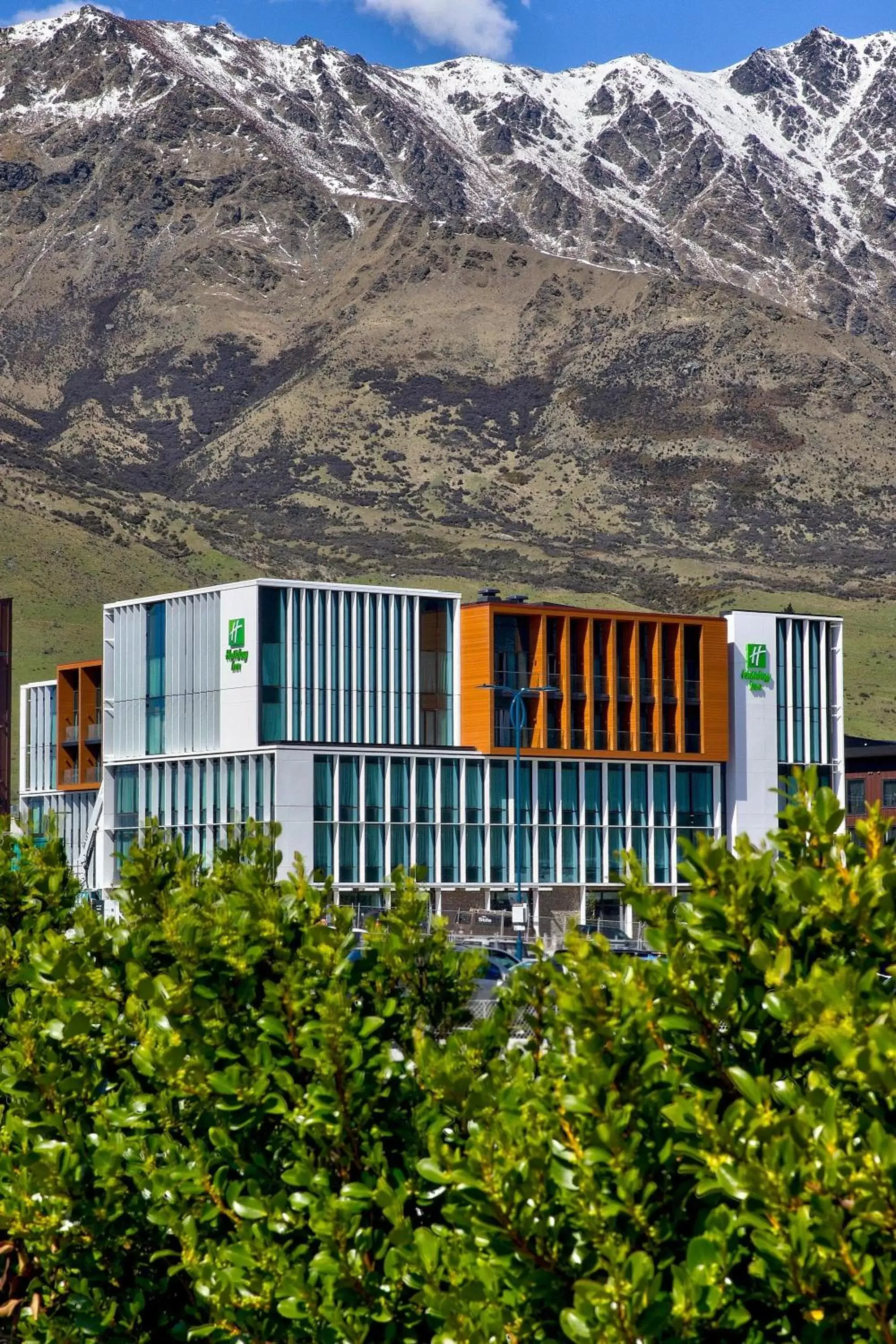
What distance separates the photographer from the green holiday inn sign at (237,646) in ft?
247

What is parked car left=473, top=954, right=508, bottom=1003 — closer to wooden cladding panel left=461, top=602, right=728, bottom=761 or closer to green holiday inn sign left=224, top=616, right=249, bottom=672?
green holiday inn sign left=224, top=616, right=249, bottom=672

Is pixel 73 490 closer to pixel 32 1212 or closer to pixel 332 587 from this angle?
pixel 332 587

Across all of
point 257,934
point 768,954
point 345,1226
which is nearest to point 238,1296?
point 345,1226

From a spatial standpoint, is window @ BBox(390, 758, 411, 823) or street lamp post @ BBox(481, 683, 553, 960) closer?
street lamp post @ BBox(481, 683, 553, 960)

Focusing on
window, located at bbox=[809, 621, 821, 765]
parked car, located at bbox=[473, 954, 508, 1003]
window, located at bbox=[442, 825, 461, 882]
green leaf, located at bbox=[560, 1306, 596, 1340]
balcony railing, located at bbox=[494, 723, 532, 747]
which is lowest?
parked car, located at bbox=[473, 954, 508, 1003]

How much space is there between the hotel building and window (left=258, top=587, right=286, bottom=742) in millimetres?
68

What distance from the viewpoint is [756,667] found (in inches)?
3265

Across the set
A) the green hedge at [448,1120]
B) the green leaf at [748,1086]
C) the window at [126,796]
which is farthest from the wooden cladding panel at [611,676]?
the green leaf at [748,1086]

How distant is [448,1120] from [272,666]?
6364 cm

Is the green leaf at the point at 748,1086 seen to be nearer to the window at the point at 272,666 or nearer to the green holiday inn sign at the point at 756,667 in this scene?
the window at the point at 272,666

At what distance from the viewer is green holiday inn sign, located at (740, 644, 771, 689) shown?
82.8m

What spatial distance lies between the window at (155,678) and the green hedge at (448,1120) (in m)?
64.1

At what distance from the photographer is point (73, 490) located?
181 m

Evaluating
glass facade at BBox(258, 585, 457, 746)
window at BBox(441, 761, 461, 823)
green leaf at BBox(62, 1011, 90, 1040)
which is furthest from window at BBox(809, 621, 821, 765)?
green leaf at BBox(62, 1011, 90, 1040)
